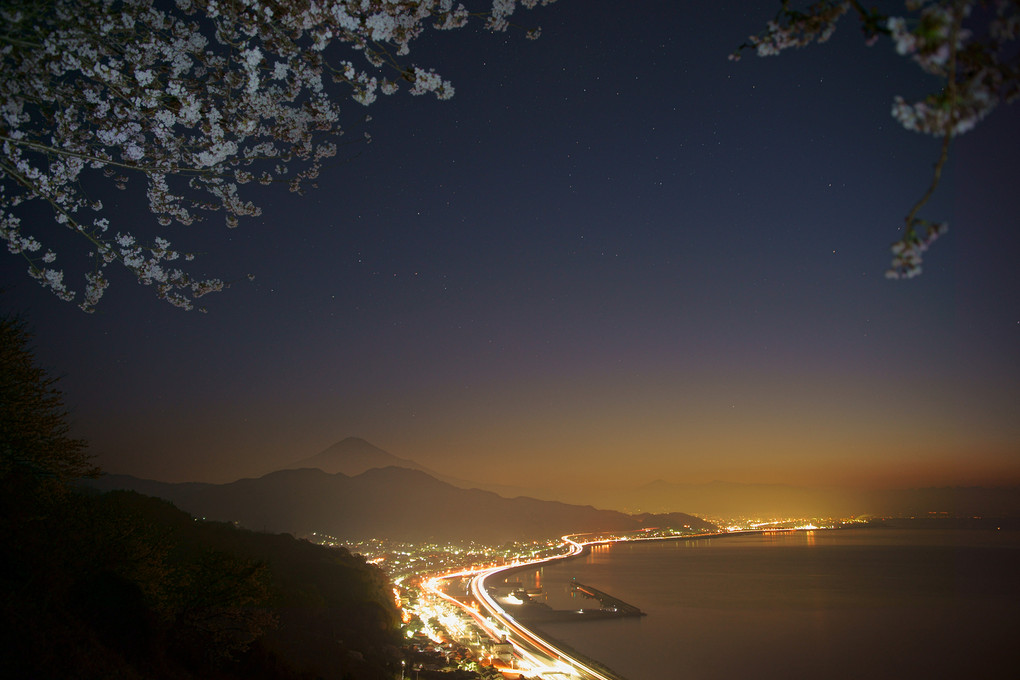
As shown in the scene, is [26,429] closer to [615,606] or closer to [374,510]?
[615,606]

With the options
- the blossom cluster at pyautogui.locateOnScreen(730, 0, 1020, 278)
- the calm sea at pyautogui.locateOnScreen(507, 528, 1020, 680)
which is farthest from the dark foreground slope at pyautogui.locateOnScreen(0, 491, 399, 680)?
the calm sea at pyautogui.locateOnScreen(507, 528, 1020, 680)

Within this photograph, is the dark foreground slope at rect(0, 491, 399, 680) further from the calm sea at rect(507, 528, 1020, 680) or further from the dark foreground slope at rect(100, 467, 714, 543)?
the dark foreground slope at rect(100, 467, 714, 543)

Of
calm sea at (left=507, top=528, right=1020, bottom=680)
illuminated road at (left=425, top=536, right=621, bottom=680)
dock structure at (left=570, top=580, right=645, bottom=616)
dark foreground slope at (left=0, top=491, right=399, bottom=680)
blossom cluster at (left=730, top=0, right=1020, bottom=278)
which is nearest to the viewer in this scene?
blossom cluster at (left=730, top=0, right=1020, bottom=278)

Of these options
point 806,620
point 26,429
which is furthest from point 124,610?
point 806,620

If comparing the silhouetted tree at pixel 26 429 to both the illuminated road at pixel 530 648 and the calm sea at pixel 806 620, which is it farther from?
the calm sea at pixel 806 620

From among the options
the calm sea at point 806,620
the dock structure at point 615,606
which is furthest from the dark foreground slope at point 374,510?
the dock structure at point 615,606
